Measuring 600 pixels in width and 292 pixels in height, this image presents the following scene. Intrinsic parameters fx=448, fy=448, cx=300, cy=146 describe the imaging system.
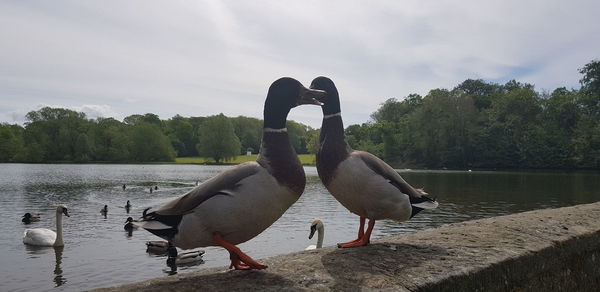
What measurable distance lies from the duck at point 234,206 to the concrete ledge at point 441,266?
35 centimetres

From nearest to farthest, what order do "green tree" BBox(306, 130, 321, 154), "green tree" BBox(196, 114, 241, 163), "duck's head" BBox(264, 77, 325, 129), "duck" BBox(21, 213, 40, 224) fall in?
"duck's head" BBox(264, 77, 325, 129), "green tree" BBox(306, 130, 321, 154), "duck" BBox(21, 213, 40, 224), "green tree" BBox(196, 114, 241, 163)

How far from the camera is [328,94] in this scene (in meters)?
5.27

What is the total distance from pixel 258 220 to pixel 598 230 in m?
5.03

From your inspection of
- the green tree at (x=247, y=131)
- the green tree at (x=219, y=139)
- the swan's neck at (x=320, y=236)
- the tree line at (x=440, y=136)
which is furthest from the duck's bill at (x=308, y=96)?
the green tree at (x=247, y=131)

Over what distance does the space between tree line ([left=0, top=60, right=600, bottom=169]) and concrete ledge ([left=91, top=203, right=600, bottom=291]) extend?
223ft

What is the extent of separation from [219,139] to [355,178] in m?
84.2

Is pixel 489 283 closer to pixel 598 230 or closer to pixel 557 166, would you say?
pixel 598 230

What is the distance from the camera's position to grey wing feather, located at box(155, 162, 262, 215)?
3.88 meters

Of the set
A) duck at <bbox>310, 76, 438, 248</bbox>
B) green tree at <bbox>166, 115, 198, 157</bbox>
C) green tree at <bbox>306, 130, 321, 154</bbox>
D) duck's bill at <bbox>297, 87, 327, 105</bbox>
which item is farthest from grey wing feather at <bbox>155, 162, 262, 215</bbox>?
green tree at <bbox>166, 115, 198, 157</bbox>

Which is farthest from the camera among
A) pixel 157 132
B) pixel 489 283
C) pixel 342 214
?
pixel 157 132

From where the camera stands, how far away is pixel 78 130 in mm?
95062

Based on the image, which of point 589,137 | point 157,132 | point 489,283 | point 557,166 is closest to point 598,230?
point 489,283

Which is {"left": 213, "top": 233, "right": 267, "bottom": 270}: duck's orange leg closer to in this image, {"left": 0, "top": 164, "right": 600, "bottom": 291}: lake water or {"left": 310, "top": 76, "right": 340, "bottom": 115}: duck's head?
{"left": 310, "top": 76, "right": 340, "bottom": 115}: duck's head

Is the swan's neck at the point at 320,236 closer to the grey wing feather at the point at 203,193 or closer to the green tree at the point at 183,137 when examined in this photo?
the grey wing feather at the point at 203,193
